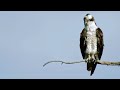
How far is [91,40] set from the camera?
6121 mm

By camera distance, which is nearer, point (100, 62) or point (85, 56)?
point (100, 62)

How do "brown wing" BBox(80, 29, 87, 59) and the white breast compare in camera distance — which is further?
"brown wing" BBox(80, 29, 87, 59)

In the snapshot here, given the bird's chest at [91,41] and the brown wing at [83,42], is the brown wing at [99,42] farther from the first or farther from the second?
the brown wing at [83,42]

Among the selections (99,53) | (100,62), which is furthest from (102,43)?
(100,62)

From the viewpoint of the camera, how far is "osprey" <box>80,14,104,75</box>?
20.0ft

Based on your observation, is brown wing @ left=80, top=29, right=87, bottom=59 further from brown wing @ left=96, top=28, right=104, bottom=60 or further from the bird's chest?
brown wing @ left=96, top=28, right=104, bottom=60

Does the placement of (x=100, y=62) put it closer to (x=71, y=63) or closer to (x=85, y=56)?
(x=71, y=63)

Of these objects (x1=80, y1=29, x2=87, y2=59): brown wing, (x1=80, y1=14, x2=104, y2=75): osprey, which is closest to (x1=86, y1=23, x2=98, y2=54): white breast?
(x1=80, y1=14, x2=104, y2=75): osprey

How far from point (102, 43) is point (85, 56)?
0.45 m

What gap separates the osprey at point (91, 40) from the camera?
6109 mm

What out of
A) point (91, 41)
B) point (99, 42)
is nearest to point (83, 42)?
point (91, 41)

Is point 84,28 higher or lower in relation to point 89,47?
higher

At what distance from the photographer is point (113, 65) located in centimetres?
397

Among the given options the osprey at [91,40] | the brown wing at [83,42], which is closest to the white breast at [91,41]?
the osprey at [91,40]
